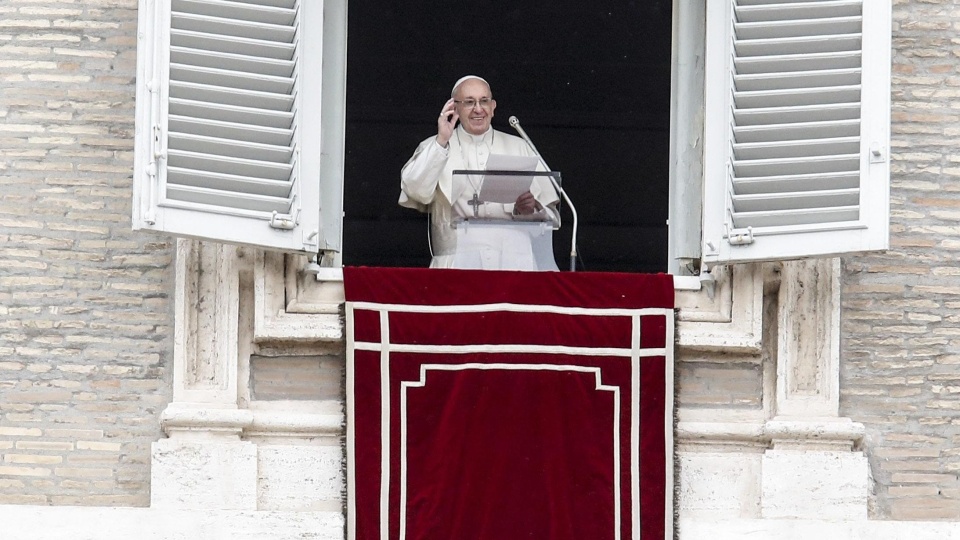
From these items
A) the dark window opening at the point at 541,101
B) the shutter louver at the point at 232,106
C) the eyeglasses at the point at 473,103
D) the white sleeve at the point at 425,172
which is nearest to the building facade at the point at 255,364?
the shutter louver at the point at 232,106

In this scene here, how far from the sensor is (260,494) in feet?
27.6

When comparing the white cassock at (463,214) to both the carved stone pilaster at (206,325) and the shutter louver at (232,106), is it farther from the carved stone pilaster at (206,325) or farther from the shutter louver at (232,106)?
the carved stone pilaster at (206,325)

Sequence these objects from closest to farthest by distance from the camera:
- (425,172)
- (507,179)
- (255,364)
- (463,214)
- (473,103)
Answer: (255,364) < (507,179) < (463,214) < (425,172) < (473,103)

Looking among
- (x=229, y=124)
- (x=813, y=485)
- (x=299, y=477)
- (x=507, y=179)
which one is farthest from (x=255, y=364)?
(x=813, y=485)

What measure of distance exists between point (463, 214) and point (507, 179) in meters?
0.25

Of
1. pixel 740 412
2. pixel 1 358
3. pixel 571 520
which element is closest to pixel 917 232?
pixel 740 412

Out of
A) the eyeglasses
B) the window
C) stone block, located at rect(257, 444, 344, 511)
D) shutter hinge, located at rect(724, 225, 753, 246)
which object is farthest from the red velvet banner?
the eyeglasses

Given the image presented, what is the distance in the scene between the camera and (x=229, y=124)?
8508 millimetres

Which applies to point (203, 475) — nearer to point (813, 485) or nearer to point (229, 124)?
point (229, 124)

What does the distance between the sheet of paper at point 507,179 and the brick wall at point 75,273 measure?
3.78ft

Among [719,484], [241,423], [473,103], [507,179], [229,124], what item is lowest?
[719,484]

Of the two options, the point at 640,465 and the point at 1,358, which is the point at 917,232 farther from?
the point at 1,358

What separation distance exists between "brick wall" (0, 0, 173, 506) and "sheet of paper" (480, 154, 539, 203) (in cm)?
115

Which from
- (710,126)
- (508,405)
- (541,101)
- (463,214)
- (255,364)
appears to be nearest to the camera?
(508,405)
